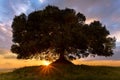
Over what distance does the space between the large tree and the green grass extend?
4051mm

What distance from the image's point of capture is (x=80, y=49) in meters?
61.1

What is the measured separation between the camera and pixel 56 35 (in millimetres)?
59094

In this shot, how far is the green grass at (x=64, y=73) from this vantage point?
53475 millimetres

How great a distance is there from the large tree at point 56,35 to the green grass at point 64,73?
405 centimetres

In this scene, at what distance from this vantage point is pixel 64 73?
183 feet

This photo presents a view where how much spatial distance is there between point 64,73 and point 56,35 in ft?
27.7

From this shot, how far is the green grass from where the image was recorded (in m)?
53.5

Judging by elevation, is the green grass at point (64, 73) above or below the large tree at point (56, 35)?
below

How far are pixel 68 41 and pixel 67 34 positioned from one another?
1.78m

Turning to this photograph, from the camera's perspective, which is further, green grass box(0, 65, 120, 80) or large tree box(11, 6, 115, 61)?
large tree box(11, 6, 115, 61)

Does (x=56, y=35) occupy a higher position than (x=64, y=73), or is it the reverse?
(x=56, y=35)

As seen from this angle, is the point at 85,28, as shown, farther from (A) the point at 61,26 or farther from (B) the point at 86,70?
(B) the point at 86,70

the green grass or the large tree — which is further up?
the large tree

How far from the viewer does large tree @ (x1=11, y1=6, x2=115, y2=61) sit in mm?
59125
